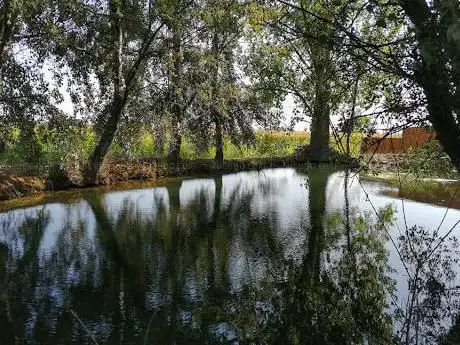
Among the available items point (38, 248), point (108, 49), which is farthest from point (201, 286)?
point (108, 49)

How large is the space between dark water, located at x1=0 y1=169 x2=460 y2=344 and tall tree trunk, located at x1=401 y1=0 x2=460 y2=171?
1.60 m

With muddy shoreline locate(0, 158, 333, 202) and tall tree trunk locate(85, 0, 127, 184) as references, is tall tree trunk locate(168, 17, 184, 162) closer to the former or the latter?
muddy shoreline locate(0, 158, 333, 202)

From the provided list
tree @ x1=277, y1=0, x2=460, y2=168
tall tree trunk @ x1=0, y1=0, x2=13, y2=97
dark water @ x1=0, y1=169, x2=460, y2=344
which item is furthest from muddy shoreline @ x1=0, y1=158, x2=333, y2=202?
tree @ x1=277, y1=0, x2=460, y2=168

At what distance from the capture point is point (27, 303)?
564 centimetres

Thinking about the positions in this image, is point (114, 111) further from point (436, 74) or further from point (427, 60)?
point (427, 60)

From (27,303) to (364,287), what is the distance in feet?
12.8

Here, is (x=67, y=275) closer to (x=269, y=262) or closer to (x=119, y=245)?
(x=119, y=245)

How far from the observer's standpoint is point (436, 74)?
10.7 feet

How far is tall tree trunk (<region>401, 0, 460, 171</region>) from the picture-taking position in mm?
2580

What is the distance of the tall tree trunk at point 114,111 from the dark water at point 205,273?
389 centimetres

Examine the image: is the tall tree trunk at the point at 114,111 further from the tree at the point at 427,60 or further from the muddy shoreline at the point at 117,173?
the tree at the point at 427,60

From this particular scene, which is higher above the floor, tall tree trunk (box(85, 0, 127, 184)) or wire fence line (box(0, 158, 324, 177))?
tall tree trunk (box(85, 0, 127, 184))

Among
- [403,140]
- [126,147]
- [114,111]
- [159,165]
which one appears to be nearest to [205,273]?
[403,140]

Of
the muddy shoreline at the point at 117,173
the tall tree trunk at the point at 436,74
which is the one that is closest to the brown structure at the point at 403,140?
the tall tree trunk at the point at 436,74
